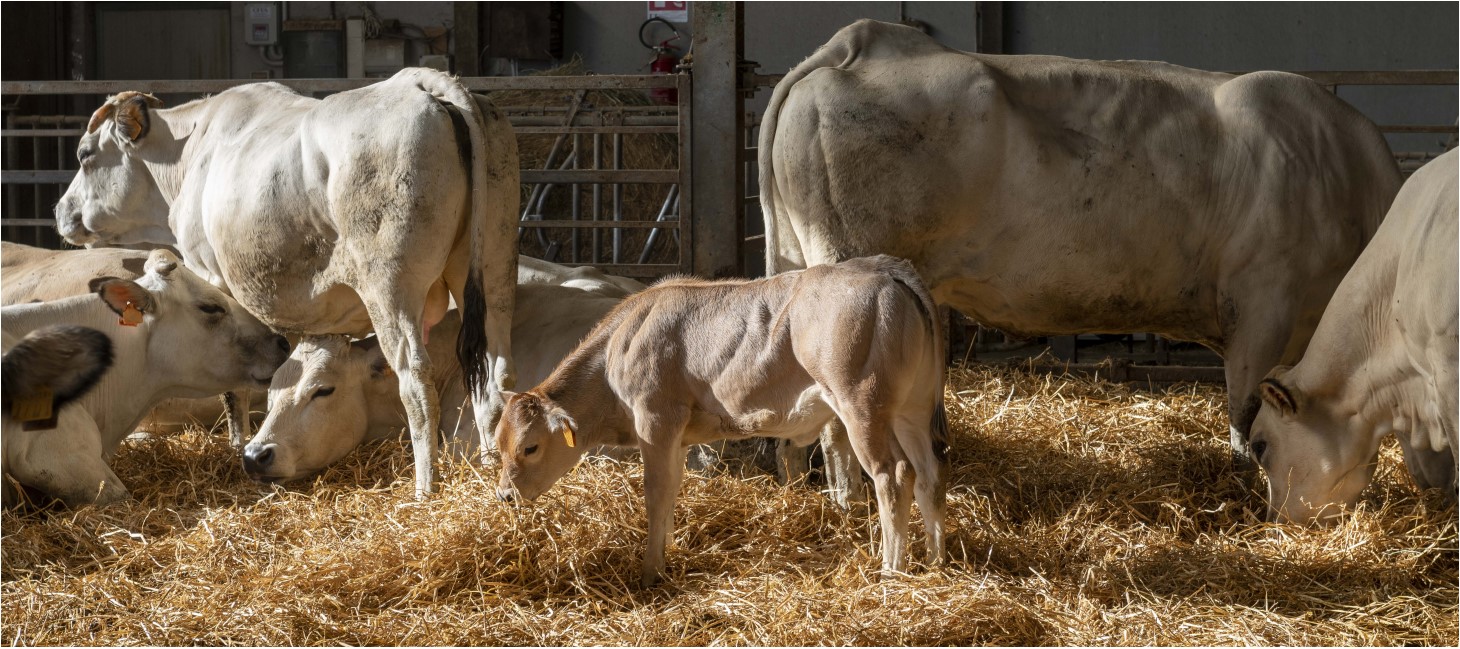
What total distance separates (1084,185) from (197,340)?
12.9 feet

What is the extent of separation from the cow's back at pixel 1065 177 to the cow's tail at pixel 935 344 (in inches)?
40.4

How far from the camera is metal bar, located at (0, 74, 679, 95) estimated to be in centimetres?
626

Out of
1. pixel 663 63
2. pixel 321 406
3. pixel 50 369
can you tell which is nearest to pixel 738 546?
pixel 321 406

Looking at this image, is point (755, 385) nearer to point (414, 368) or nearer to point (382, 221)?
point (414, 368)

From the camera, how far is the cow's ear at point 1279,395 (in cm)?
466

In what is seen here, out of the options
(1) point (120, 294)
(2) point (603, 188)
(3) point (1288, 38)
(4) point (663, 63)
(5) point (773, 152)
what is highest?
(3) point (1288, 38)

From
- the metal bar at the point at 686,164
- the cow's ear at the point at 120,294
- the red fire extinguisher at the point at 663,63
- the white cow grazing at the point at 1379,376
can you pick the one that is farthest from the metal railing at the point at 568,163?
the white cow grazing at the point at 1379,376

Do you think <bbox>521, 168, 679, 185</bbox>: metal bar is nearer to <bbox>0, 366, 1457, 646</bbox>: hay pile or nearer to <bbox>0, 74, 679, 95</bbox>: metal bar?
<bbox>0, 74, 679, 95</bbox>: metal bar

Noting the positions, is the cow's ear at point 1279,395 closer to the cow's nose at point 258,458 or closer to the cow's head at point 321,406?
the cow's head at point 321,406

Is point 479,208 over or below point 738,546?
over

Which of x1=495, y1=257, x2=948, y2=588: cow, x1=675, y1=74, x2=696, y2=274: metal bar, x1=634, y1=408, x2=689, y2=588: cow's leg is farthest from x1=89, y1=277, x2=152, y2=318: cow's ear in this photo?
x1=634, y1=408, x2=689, y2=588: cow's leg

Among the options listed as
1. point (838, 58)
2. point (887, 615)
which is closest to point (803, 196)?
point (838, 58)

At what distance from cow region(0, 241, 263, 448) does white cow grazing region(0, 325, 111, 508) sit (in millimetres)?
1825

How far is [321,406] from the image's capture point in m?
5.76
